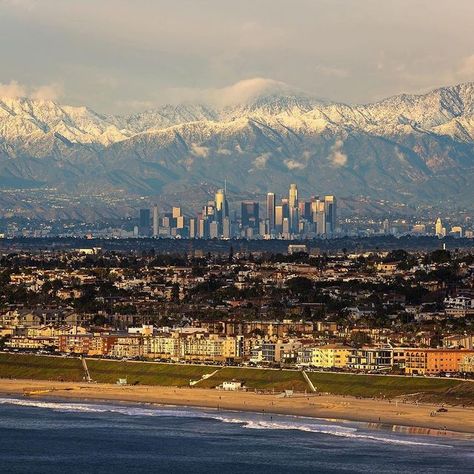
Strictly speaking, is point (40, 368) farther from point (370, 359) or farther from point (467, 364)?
point (467, 364)

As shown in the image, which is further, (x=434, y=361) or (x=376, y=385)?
(x=434, y=361)

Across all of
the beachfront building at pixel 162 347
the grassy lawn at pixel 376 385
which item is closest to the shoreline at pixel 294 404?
the grassy lawn at pixel 376 385

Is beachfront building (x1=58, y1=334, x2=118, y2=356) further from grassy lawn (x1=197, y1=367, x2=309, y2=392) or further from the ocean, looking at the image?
the ocean

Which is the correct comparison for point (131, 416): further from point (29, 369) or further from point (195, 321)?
point (195, 321)

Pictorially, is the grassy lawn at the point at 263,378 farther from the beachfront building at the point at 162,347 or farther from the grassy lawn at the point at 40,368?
the beachfront building at the point at 162,347

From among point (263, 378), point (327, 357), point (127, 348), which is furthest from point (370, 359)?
point (127, 348)

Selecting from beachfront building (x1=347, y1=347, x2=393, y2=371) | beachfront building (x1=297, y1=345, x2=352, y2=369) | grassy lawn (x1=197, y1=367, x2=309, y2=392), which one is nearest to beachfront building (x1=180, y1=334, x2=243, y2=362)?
beachfront building (x1=297, y1=345, x2=352, y2=369)
